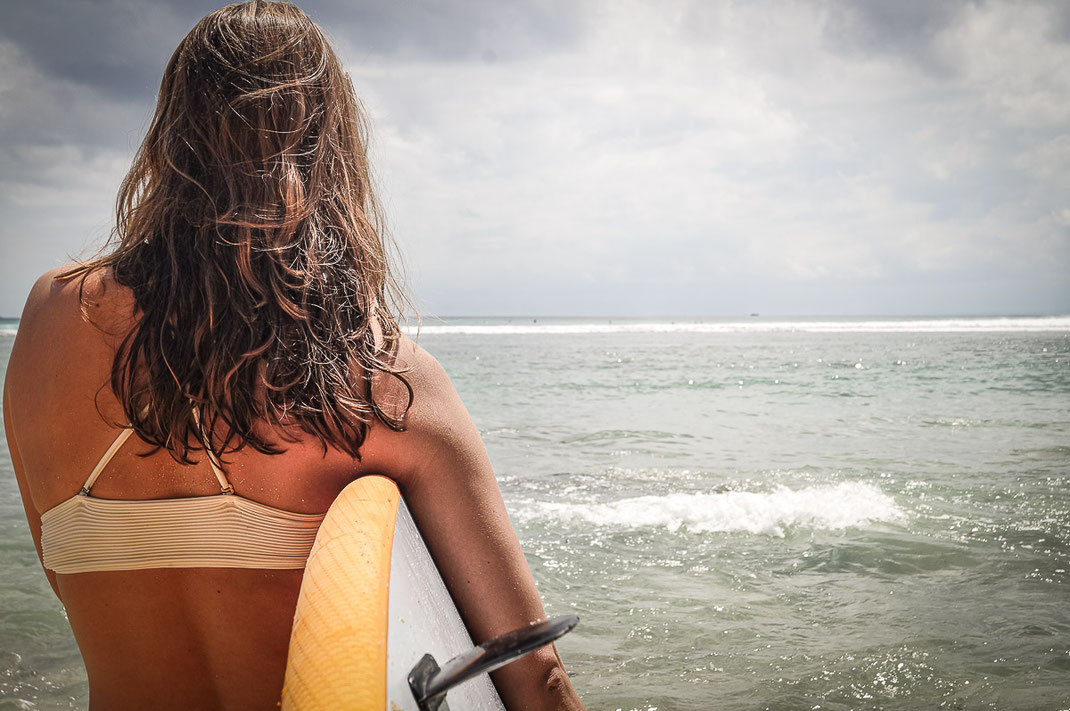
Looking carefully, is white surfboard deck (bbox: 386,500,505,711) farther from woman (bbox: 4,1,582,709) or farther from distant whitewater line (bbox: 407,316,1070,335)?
distant whitewater line (bbox: 407,316,1070,335)

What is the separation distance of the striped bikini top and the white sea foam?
4397 millimetres

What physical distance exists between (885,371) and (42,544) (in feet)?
70.0

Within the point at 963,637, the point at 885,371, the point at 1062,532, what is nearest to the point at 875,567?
the point at 963,637

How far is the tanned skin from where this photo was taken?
3.39 feet

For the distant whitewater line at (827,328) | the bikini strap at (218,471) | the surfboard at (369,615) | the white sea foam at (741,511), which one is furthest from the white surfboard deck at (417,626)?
the distant whitewater line at (827,328)

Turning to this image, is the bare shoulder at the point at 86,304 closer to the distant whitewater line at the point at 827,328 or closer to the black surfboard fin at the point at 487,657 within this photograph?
the black surfboard fin at the point at 487,657

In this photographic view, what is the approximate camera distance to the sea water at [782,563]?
306cm

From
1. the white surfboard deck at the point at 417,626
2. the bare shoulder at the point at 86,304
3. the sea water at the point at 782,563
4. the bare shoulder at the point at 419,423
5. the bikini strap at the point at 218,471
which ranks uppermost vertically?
the bare shoulder at the point at 86,304

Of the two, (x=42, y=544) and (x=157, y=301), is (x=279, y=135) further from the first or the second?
(x=42, y=544)

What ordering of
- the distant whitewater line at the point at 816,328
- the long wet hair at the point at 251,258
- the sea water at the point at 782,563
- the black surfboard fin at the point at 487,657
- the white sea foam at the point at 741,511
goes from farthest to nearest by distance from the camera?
the distant whitewater line at the point at 816,328
the white sea foam at the point at 741,511
the sea water at the point at 782,563
the long wet hair at the point at 251,258
the black surfboard fin at the point at 487,657

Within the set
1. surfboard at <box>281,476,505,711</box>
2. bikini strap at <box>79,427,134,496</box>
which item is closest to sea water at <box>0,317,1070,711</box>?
surfboard at <box>281,476,505,711</box>

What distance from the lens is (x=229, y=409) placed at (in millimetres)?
999

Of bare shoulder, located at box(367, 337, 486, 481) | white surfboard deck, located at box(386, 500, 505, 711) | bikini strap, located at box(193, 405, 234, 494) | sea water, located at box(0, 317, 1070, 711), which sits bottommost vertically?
sea water, located at box(0, 317, 1070, 711)

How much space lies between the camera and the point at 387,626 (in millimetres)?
829
